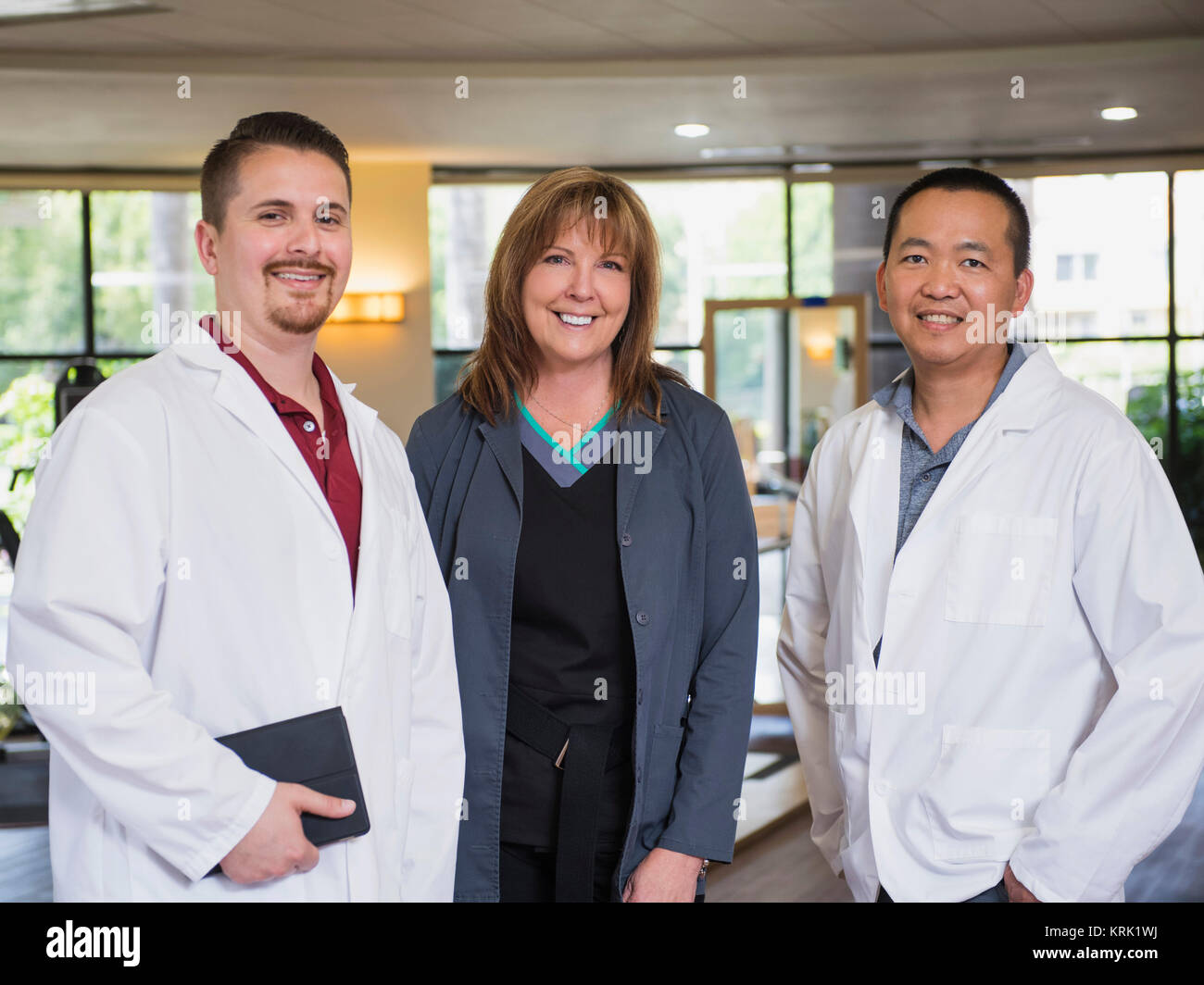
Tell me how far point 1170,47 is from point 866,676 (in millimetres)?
4908

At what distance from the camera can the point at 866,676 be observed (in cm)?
179

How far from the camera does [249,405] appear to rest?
162cm

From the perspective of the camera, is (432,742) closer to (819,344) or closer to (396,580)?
(396,580)

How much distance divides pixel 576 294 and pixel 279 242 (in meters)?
0.46

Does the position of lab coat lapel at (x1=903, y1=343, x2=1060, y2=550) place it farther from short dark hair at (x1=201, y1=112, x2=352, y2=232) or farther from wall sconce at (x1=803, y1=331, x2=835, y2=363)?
wall sconce at (x1=803, y1=331, x2=835, y2=363)

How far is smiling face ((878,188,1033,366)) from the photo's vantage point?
5.91 feet

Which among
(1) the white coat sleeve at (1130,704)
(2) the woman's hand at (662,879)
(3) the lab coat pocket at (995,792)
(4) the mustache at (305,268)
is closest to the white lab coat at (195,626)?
(4) the mustache at (305,268)

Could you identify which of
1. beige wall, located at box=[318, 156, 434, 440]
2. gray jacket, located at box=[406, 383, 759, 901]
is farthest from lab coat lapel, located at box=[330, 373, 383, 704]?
beige wall, located at box=[318, 156, 434, 440]

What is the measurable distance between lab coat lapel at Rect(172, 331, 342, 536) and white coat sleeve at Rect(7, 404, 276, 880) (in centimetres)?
15

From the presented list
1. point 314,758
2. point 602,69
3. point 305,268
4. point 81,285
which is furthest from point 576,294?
point 81,285
